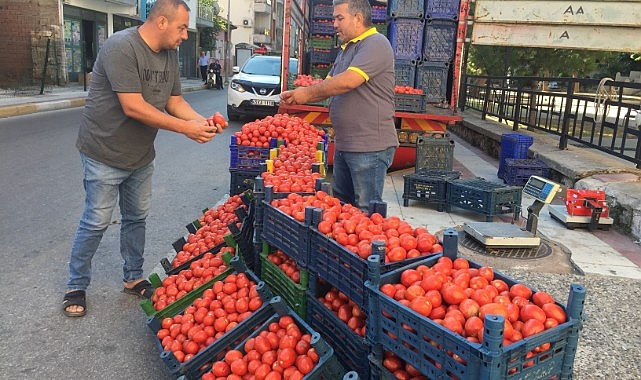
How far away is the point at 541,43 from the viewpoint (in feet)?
32.5

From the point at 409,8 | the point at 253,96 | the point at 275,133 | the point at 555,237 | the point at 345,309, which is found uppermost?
the point at 409,8

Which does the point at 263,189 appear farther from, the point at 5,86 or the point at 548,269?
the point at 5,86

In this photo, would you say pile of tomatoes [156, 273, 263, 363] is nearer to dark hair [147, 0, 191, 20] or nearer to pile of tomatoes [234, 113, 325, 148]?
dark hair [147, 0, 191, 20]

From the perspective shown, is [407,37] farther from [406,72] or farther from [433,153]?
[433,153]

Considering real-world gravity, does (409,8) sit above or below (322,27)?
above

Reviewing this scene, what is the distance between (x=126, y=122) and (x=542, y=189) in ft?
10.9

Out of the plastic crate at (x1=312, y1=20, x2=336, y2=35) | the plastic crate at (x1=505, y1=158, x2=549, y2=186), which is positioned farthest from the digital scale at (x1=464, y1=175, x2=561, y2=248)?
the plastic crate at (x1=312, y1=20, x2=336, y2=35)

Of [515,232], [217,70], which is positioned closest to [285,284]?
[515,232]

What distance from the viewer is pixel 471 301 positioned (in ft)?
7.37

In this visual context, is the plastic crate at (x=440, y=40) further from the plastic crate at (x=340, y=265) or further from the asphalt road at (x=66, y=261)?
the plastic crate at (x=340, y=265)

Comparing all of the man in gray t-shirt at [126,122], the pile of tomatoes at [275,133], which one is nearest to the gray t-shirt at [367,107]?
the man in gray t-shirt at [126,122]

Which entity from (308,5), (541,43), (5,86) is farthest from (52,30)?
(541,43)

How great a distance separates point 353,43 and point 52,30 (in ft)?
73.4

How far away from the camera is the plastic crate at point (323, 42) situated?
40.2 ft
